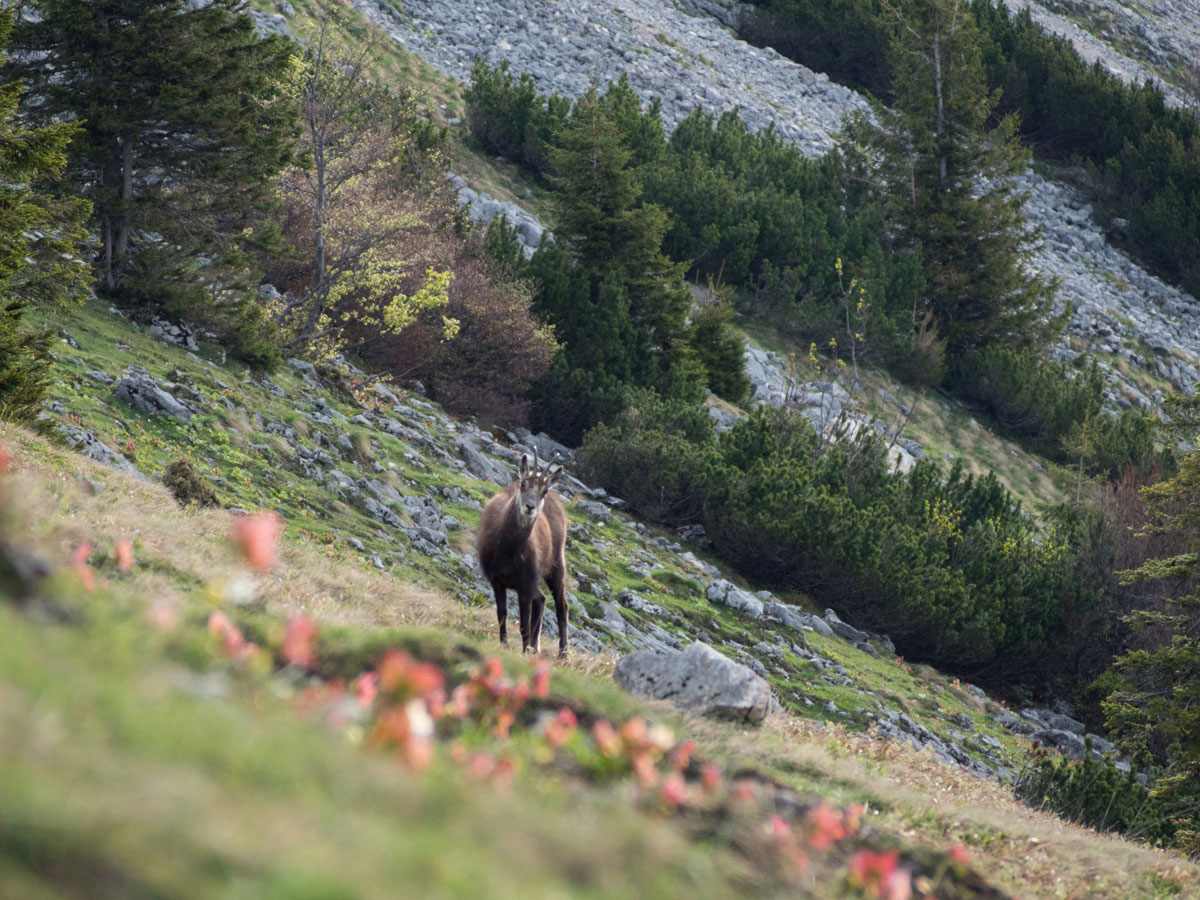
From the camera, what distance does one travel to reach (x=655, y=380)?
35.4 m

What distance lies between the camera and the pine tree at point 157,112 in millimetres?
20188

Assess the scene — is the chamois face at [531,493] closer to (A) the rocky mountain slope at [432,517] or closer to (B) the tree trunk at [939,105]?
(A) the rocky mountain slope at [432,517]

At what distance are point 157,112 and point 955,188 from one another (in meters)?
43.3

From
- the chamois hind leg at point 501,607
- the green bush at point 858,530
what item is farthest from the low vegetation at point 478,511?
the chamois hind leg at point 501,607

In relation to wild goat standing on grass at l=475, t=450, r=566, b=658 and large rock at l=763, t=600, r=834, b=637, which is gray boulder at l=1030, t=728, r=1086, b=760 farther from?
wild goat standing on grass at l=475, t=450, r=566, b=658

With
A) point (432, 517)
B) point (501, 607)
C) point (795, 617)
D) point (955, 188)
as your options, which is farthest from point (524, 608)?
point (955, 188)

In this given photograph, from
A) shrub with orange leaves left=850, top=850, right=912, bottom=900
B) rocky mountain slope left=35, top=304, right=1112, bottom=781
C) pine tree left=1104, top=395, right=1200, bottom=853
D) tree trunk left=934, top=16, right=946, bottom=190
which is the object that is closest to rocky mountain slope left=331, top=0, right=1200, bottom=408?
tree trunk left=934, top=16, right=946, bottom=190

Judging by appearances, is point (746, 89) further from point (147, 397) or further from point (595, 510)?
point (147, 397)

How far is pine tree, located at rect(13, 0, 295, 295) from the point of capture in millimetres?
20188

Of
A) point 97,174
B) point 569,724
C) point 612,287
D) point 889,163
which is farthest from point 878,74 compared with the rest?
point 569,724

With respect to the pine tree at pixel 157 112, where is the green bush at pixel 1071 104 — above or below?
above

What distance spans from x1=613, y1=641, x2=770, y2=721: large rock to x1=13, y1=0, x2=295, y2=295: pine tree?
602 inches

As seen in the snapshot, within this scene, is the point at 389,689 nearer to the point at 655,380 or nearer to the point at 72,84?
the point at 72,84

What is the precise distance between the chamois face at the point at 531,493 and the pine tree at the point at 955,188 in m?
42.1
